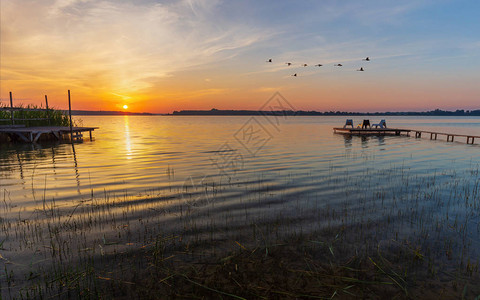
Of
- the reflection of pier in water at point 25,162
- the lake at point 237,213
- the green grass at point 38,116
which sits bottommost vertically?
the lake at point 237,213

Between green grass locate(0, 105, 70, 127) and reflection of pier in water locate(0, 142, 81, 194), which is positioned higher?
green grass locate(0, 105, 70, 127)

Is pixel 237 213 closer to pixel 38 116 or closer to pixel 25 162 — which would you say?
pixel 25 162

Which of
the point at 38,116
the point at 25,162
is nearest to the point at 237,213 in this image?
the point at 25,162

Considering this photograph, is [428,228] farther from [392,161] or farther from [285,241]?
[392,161]

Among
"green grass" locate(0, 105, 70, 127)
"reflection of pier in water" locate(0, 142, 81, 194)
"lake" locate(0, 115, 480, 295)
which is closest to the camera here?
"lake" locate(0, 115, 480, 295)

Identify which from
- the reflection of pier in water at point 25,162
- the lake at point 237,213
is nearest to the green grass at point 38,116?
the reflection of pier in water at point 25,162

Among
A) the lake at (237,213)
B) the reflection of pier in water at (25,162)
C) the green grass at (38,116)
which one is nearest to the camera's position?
the lake at (237,213)

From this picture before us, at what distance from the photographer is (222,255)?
616 cm

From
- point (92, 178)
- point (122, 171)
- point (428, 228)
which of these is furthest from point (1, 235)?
point (428, 228)

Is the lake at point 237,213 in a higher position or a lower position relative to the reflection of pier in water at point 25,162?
lower

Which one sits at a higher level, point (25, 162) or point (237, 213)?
point (25, 162)

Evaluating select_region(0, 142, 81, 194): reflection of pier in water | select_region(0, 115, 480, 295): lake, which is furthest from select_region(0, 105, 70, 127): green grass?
select_region(0, 115, 480, 295): lake

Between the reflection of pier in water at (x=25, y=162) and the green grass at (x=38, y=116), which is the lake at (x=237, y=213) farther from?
the green grass at (x=38, y=116)

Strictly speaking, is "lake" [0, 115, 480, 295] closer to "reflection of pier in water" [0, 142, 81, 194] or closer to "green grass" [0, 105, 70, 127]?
"reflection of pier in water" [0, 142, 81, 194]
